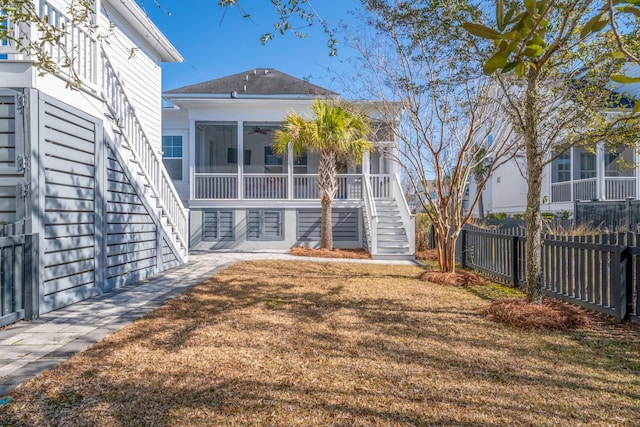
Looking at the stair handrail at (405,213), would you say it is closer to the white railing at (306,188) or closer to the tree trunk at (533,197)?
the white railing at (306,188)

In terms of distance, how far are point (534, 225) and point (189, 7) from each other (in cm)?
519

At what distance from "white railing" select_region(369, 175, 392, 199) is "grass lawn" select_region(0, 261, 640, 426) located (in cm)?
817

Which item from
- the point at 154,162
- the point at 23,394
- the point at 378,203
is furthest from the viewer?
the point at 378,203

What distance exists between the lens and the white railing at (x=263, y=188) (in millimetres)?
12414

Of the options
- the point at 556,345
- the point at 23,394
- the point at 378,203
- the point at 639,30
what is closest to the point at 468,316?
the point at 556,345

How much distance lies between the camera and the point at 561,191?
1453 cm

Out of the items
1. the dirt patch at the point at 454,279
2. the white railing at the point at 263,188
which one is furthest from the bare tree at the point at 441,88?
the white railing at the point at 263,188

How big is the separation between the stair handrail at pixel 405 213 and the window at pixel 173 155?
7.79 meters

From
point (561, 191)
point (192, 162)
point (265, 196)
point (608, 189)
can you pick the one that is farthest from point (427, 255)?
point (192, 162)

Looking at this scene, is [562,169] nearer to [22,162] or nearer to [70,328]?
[70,328]

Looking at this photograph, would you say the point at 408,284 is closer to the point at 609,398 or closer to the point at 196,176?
the point at 609,398

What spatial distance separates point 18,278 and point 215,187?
8577 millimetres

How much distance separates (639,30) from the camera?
4.12 meters

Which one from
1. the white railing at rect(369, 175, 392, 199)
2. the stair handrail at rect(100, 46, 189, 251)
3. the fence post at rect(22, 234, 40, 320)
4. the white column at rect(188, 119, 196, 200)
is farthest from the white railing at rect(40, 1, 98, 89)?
the white railing at rect(369, 175, 392, 199)
